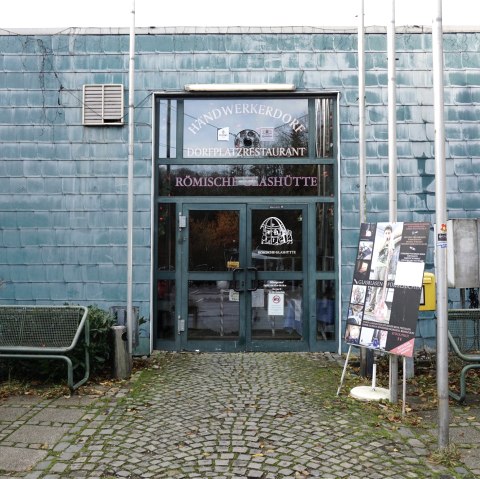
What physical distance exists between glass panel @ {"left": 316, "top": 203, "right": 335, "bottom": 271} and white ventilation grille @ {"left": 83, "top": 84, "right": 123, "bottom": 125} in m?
3.23

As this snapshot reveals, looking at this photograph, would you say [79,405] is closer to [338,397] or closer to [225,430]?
[225,430]

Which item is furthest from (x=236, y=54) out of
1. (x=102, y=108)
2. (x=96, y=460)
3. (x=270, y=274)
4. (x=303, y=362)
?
(x=96, y=460)

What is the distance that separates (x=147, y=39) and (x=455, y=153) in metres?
4.82

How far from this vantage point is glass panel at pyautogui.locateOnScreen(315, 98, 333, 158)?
7.89 m

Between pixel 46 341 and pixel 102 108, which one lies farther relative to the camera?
pixel 102 108

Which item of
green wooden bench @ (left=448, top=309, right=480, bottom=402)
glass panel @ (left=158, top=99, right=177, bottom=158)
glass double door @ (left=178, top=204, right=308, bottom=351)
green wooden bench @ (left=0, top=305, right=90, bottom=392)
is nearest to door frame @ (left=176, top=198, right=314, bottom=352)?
glass double door @ (left=178, top=204, right=308, bottom=351)

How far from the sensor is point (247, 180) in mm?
7867

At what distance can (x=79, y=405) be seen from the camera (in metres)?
5.33

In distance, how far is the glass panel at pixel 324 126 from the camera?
7.89 metres

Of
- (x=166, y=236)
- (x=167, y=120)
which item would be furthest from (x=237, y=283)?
(x=167, y=120)

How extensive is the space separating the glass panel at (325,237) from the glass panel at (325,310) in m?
0.26

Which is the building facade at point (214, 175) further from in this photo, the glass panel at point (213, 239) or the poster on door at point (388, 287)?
the poster on door at point (388, 287)

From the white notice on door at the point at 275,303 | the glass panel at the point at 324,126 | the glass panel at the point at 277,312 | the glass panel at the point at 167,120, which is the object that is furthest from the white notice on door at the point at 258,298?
the glass panel at the point at 167,120

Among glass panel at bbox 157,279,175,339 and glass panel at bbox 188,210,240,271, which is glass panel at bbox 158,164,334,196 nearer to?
glass panel at bbox 188,210,240,271
